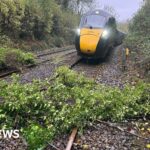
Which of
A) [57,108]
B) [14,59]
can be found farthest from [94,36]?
[57,108]

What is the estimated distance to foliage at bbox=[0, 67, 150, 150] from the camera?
7168 millimetres

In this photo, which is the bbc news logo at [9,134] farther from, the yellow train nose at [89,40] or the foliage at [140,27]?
the foliage at [140,27]

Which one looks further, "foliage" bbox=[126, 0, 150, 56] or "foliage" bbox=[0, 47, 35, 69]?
"foliage" bbox=[126, 0, 150, 56]

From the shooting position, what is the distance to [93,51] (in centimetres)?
1720

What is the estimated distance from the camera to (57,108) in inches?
328

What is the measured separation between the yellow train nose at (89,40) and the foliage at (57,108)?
755cm

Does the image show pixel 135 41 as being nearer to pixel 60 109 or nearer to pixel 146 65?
pixel 146 65

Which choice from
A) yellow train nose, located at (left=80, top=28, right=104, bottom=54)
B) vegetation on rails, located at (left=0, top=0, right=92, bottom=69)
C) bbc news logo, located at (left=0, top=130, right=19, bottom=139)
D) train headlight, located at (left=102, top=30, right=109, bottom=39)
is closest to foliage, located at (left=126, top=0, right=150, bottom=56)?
train headlight, located at (left=102, top=30, right=109, bottom=39)

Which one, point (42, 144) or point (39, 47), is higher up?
point (42, 144)

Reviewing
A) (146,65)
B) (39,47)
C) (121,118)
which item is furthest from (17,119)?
(39,47)

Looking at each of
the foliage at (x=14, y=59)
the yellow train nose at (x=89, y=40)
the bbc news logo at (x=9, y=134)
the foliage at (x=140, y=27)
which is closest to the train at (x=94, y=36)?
the yellow train nose at (x=89, y=40)

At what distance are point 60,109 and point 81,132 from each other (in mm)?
1230

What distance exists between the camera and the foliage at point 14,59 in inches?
585

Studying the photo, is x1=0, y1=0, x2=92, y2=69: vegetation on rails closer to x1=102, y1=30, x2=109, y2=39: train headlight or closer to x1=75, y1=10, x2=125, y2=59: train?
x1=75, y1=10, x2=125, y2=59: train
